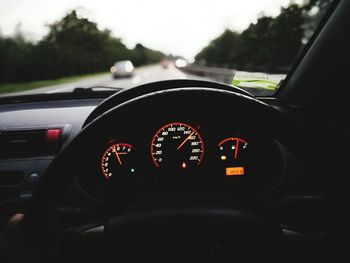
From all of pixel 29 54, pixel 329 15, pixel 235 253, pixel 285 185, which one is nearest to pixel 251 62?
pixel 329 15

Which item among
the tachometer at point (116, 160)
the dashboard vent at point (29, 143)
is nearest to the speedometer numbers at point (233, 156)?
the tachometer at point (116, 160)

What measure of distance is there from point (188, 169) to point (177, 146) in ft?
1.01

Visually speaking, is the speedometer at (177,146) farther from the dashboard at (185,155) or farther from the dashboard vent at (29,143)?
the dashboard vent at (29,143)

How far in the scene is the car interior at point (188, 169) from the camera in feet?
5.21

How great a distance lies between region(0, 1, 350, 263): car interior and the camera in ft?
5.21

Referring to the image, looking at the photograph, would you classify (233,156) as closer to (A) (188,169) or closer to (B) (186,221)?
(A) (188,169)

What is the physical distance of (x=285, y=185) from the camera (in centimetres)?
272

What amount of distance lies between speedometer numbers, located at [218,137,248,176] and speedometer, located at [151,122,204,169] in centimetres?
19

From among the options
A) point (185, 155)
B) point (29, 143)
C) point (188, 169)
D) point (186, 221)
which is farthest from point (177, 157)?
point (29, 143)

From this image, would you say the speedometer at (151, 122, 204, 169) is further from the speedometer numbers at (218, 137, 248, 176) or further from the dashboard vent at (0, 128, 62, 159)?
the dashboard vent at (0, 128, 62, 159)

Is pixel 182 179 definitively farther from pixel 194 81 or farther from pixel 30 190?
pixel 30 190

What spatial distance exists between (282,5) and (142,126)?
2439 mm

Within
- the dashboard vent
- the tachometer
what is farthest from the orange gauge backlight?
the dashboard vent

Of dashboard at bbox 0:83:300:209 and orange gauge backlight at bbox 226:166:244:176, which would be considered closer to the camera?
dashboard at bbox 0:83:300:209
